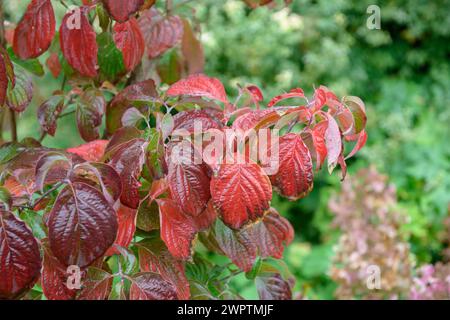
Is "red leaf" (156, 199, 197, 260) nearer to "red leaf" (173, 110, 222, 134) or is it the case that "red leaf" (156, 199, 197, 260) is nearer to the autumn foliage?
the autumn foliage

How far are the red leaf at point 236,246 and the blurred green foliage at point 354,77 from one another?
1986 mm

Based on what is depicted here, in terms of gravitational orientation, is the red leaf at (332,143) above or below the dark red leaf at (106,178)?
above

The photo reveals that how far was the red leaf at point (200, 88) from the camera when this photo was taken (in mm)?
972

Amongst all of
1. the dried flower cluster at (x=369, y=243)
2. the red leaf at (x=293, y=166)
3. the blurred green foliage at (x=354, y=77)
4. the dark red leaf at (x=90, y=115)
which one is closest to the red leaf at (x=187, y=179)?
the red leaf at (x=293, y=166)

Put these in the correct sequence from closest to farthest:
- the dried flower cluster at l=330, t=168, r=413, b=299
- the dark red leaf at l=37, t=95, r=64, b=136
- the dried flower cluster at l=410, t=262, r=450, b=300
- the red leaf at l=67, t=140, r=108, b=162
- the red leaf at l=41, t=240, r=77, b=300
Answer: the red leaf at l=41, t=240, r=77, b=300 → the red leaf at l=67, t=140, r=108, b=162 → the dark red leaf at l=37, t=95, r=64, b=136 → the dried flower cluster at l=410, t=262, r=450, b=300 → the dried flower cluster at l=330, t=168, r=413, b=299

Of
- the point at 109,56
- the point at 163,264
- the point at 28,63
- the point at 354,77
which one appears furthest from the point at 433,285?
the point at 354,77

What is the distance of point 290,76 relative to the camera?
3.40 metres

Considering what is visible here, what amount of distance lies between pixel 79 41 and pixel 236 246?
441mm

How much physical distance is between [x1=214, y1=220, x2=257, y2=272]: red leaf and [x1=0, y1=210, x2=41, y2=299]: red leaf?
35 cm

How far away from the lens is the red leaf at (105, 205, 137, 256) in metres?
0.92

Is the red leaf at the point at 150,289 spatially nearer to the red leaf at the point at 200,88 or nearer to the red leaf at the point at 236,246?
the red leaf at the point at 236,246

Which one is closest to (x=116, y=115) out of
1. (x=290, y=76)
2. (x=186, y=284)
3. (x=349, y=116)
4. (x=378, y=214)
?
(x=186, y=284)

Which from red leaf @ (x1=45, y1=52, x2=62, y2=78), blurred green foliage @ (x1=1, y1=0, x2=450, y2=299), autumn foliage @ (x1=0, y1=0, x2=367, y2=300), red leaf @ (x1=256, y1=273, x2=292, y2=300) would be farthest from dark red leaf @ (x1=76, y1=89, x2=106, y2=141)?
blurred green foliage @ (x1=1, y1=0, x2=450, y2=299)
